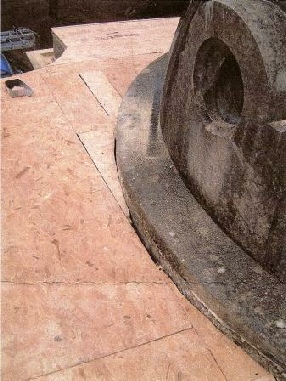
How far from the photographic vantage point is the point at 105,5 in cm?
1327

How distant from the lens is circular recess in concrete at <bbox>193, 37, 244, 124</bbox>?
3.15 m

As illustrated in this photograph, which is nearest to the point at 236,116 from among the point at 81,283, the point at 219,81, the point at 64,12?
the point at 219,81

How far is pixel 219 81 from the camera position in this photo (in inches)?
129

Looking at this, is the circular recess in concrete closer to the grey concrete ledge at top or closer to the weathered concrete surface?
the grey concrete ledge at top

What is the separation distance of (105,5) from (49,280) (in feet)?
37.8

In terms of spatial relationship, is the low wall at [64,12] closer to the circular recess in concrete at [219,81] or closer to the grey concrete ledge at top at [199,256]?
the grey concrete ledge at top at [199,256]

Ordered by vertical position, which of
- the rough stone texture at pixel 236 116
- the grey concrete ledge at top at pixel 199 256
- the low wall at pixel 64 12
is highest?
the rough stone texture at pixel 236 116

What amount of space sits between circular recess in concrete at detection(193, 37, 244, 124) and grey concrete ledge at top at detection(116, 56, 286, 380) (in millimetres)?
743

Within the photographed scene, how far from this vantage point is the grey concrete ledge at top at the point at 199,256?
2789 mm

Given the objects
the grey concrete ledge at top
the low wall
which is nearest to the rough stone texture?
the grey concrete ledge at top

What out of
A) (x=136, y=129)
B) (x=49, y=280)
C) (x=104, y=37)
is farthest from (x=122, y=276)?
(x=104, y=37)

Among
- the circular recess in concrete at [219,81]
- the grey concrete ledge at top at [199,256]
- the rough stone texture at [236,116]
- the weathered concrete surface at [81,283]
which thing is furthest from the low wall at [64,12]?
the circular recess in concrete at [219,81]

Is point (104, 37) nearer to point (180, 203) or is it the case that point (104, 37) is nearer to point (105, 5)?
point (180, 203)

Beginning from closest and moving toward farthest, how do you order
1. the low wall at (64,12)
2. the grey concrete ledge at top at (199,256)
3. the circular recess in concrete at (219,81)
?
the grey concrete ledge at top at (199,256), the circular recess in concrete at (219,81), the low wall at (64,12)
